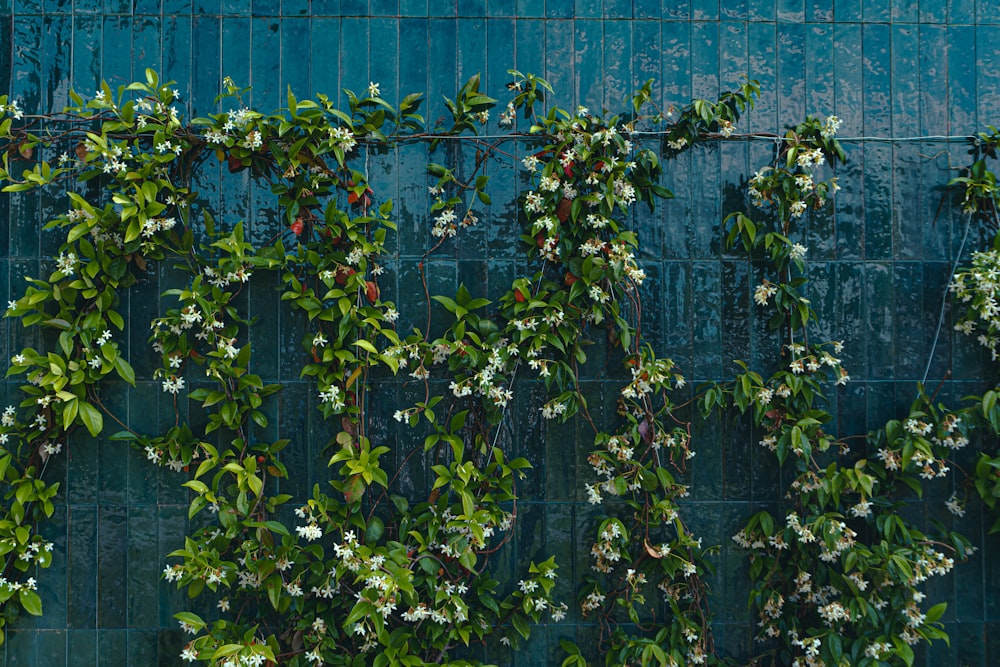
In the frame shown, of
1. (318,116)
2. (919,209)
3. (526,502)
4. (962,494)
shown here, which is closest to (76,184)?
(318,116)

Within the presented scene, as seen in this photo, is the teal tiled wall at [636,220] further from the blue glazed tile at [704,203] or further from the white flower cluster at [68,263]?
the white flower cluster at [68,263]

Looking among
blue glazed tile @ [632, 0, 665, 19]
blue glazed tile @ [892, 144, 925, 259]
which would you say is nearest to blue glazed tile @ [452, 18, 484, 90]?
blue glazed tile @ [632, 0, 665, 19]

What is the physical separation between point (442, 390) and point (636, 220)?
90 centimetres

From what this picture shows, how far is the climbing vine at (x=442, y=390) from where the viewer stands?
2.43 metres

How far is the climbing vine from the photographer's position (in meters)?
2.43

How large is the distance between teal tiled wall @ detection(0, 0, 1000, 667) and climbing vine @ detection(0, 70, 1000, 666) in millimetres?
62

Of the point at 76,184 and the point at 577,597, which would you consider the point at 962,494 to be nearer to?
the point at 577,597

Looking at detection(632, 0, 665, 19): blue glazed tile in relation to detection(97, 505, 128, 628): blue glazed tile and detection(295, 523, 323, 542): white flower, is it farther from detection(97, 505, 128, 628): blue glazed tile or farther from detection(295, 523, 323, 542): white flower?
detection(97, 505, 128, 628): blue glazed tile

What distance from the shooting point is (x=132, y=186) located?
2.46 meters

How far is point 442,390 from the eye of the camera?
2568mm

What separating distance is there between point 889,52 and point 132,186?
8.71ft

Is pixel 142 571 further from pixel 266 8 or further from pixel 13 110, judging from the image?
pixel 266 8

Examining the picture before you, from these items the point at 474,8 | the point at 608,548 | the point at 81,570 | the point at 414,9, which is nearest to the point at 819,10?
the point at 474,8

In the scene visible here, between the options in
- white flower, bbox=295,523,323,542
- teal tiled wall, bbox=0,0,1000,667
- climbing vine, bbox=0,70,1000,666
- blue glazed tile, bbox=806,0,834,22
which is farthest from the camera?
blue glazed tile, bbox=806,0,834,22
